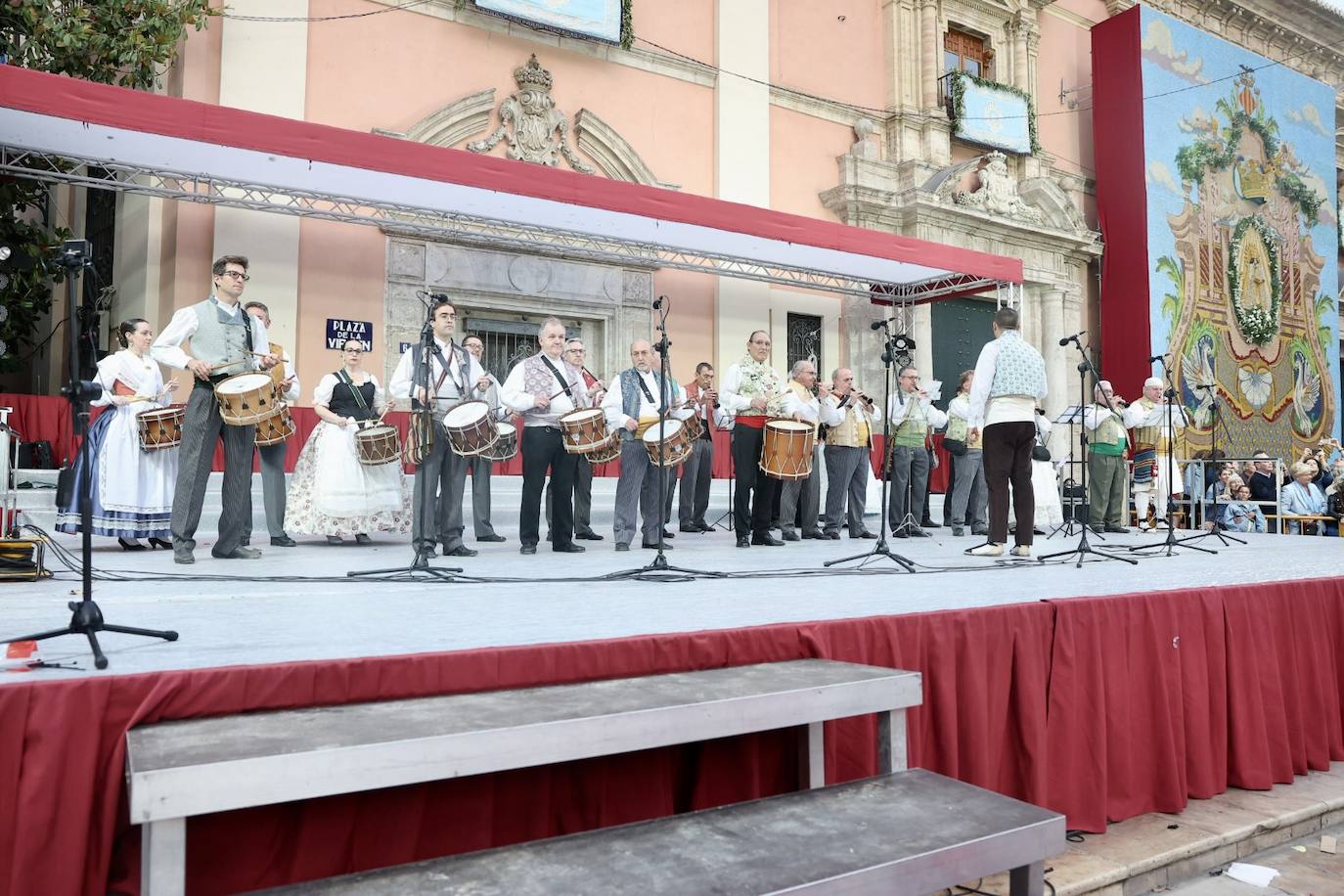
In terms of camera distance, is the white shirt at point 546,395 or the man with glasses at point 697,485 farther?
the man with glasses at point 697,485

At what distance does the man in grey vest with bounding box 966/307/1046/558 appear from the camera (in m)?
6.09

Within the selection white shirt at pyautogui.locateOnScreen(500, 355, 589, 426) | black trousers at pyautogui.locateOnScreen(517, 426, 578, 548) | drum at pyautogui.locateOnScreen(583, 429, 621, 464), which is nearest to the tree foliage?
white shirt at pyautogui.locateOnScreen(500, 355, 589, 426)

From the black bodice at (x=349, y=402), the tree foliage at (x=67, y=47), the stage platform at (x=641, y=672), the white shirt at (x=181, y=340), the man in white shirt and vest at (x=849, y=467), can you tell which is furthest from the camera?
the tree foliage at (x=67, y=47)

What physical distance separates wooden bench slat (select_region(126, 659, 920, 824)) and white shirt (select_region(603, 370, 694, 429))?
13.0 ft

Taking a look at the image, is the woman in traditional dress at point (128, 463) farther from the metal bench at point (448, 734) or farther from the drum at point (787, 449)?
the metal bench at point (448, 734)

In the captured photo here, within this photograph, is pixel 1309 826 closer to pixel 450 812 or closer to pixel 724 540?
pixel 450 812

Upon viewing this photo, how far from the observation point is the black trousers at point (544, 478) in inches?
252

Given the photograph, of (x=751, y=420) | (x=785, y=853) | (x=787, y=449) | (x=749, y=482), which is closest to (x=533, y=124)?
(x=751, y=420)

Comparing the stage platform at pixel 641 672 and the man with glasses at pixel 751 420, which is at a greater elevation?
the man with glasses at pixel 751 420

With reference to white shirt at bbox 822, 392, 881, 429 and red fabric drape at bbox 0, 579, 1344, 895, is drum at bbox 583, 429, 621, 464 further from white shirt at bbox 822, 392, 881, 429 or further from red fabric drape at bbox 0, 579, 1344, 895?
red fabric drape at bbox 0, 579, 1344, 895

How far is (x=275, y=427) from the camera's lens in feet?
19.4

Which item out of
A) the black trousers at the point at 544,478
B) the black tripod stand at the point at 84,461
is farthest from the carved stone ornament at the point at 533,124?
the black tripod stand at the point at 84,461

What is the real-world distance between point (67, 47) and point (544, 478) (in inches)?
258

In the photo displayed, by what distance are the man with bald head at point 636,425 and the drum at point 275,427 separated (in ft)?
6.72
